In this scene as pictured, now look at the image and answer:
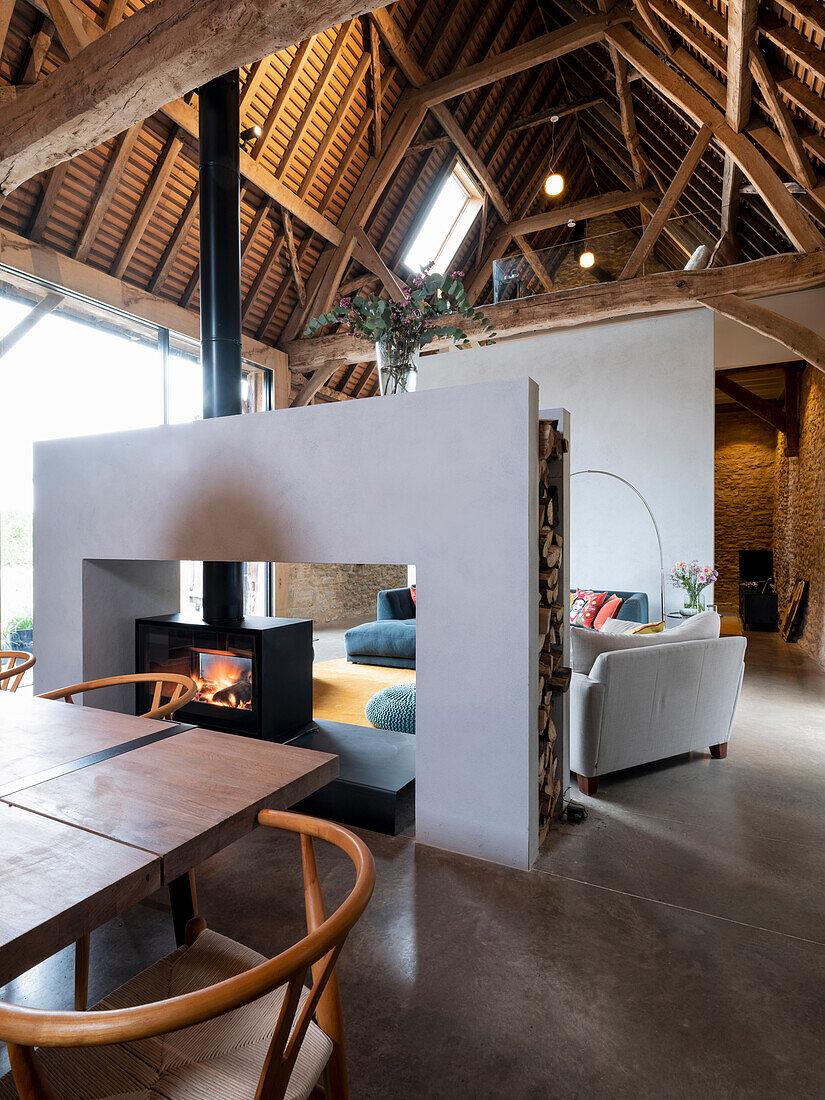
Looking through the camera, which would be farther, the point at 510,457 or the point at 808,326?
the point at 808,326

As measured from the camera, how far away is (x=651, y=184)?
7.85 m

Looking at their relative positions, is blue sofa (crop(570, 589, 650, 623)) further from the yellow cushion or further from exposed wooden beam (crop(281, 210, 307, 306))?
exposed wooden beam (crop(281, 210, 307, 306))

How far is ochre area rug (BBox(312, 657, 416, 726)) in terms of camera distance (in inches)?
160

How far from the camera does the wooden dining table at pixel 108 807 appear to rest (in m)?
0.82

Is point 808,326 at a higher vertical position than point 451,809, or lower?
higher

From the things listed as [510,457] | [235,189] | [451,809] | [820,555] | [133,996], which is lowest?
[451,809]

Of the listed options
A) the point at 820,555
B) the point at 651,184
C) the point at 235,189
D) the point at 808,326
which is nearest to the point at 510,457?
the point at 235,189

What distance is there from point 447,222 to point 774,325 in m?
4.57

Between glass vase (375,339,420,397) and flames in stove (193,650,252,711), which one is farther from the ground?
glass vase (375,339,420,397)

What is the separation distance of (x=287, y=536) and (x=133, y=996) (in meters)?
1.77

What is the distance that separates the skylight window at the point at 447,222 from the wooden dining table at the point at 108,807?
7.49 metres

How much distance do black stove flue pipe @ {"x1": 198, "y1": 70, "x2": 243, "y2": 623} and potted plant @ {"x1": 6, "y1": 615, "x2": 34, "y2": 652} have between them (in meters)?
2.28

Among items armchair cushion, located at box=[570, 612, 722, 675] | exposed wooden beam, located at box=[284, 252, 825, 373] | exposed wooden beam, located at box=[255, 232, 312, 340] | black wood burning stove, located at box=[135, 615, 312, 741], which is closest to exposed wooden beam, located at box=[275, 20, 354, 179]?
exposed wooden beam, located at box=[255, 232, 312, 340]

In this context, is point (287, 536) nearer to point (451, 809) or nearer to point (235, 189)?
point (451, 809)
